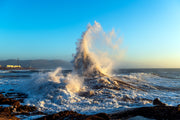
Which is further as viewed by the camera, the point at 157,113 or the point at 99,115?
the point at 157,113

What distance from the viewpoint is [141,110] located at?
6781mm

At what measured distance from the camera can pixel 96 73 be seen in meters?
20.6

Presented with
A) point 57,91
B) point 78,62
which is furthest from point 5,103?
point 78,62

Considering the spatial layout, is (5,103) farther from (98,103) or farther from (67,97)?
(98,103)

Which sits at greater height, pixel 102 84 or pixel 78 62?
pixel 78 62

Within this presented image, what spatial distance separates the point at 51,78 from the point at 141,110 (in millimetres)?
8808

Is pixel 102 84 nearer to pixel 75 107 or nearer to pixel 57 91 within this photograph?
pixel 57 91

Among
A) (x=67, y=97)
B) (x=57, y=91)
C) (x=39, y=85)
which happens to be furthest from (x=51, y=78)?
(x=67, y=97)

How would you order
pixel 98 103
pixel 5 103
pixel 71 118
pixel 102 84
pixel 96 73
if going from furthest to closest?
1. pixel 96 73
2. pixel 102 84
3. pixel 98 103
4. pixel 5 103
5. pixel 71 118

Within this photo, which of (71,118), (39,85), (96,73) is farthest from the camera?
(96,73)

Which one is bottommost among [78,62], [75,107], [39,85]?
[75,107]

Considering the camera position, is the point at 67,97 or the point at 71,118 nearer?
the point at 71,118

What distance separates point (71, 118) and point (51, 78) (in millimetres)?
7969

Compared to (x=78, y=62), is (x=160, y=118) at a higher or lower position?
lower
